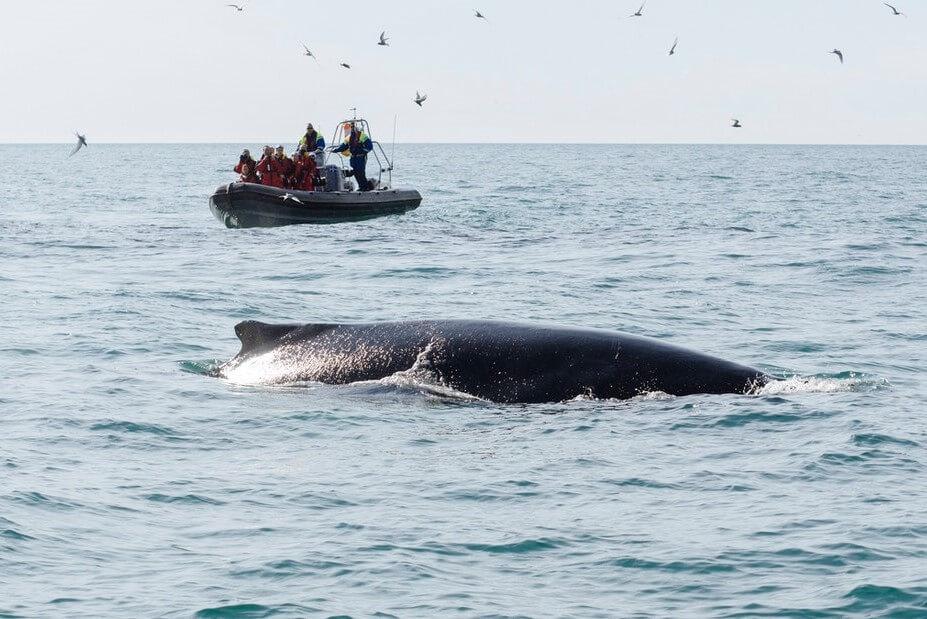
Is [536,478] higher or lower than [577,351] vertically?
lower

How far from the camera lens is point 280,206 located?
121ft

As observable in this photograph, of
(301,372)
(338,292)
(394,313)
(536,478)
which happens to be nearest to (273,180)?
(338,292)

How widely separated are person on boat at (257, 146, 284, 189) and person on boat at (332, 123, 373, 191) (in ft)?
5.76

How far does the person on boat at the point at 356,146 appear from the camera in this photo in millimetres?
37406

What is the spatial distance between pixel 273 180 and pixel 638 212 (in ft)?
49.0

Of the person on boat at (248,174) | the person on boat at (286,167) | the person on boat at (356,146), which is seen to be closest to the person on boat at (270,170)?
the person on boat at (286,167)

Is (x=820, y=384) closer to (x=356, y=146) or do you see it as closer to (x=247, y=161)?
(x=356, y=146)

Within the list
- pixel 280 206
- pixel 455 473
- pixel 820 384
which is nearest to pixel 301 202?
pixel 280 206

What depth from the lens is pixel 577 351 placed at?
12.6m

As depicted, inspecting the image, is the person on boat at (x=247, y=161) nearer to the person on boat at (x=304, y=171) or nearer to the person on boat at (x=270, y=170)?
the person on boat at (x=270, y=170)

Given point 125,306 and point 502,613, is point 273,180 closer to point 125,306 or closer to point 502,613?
point 125,306

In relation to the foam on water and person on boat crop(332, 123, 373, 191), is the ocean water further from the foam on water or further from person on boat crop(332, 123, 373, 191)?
person on boat crop(332, 123, 373, 191)
